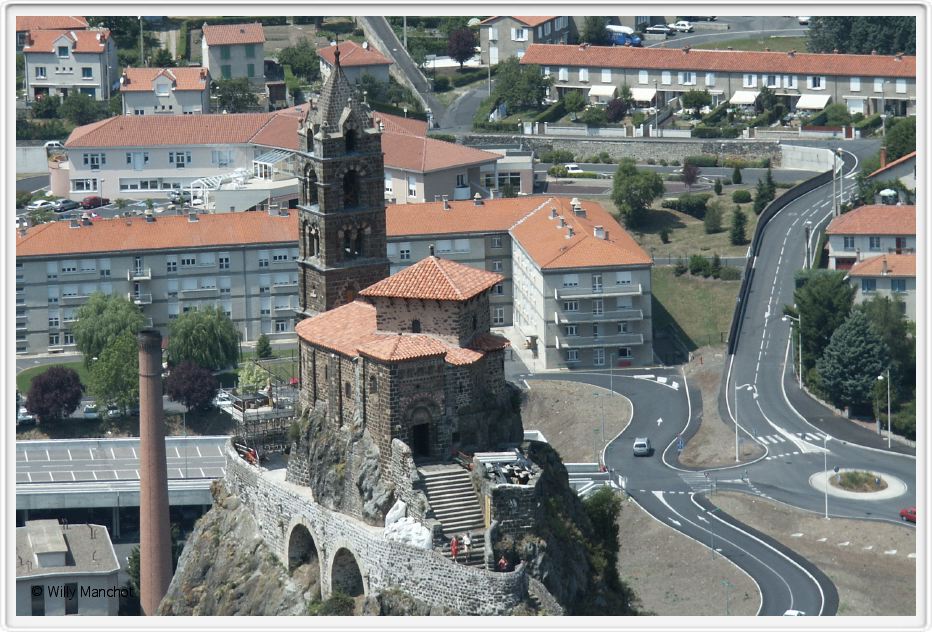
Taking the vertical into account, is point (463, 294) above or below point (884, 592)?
above

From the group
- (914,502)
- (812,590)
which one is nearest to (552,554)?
(812,590)

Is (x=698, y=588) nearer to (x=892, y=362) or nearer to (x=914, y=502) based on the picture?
(x=914, y=502)


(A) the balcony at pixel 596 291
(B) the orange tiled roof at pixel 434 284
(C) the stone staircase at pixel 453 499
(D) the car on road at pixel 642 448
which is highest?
(B) the orange tiled roof at pixel 434 284

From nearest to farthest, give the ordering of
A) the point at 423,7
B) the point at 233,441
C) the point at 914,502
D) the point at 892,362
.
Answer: the point at 423,7 < the point at 233,441 < the point at 914,502 < the point at 892,362

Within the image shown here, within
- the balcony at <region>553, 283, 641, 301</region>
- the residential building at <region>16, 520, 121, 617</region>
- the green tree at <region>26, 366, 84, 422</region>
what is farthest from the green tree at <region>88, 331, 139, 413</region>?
the balcony at <region>553, 283, 641, 301</region>

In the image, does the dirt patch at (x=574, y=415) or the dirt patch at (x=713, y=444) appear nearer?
the dirt patch at (x=713, y=444)

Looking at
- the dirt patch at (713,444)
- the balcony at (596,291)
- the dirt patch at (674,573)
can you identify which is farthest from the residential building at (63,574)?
the balcony at (596,291)

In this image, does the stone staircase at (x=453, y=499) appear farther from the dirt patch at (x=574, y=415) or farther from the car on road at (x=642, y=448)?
the car on road at (x=642, y=448)
